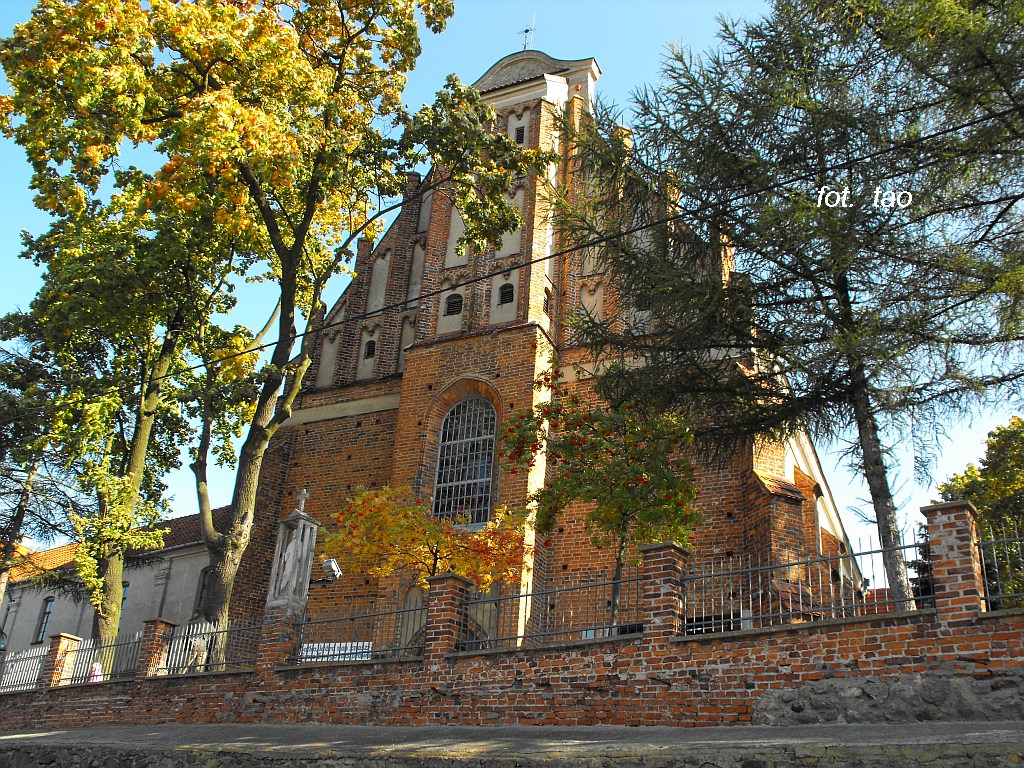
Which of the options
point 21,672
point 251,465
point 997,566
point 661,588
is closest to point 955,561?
point 997,566

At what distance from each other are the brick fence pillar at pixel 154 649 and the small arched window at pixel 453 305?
9069mm

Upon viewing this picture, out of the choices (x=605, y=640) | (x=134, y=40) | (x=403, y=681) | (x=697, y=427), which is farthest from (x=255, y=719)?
(x=134, y=40)

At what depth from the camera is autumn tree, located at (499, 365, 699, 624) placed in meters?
12.8

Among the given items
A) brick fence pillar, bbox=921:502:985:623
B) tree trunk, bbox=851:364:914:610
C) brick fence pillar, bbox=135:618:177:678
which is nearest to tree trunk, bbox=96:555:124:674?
brick fence pillar, bbox=135:618:177:678

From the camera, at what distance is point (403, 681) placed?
459 inches

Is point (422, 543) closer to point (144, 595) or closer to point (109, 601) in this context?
point (109, 601)

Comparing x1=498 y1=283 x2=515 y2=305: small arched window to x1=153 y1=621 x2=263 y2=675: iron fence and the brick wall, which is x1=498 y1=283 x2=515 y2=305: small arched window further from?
the brick wall

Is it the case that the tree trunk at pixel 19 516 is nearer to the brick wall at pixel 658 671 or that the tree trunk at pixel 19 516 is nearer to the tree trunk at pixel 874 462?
the brick wall at pixel 658 671

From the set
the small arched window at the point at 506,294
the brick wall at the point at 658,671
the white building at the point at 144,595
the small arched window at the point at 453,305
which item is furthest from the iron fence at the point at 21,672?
the small arched window at the point at 506,294

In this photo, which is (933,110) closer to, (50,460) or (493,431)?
(493,431)

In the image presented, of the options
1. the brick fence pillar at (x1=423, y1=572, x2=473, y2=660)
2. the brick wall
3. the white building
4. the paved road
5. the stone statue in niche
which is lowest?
the paved road

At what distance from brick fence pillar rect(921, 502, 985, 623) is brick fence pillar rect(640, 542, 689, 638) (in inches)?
102

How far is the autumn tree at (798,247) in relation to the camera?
10.0 m

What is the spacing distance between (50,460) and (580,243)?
13.3m
